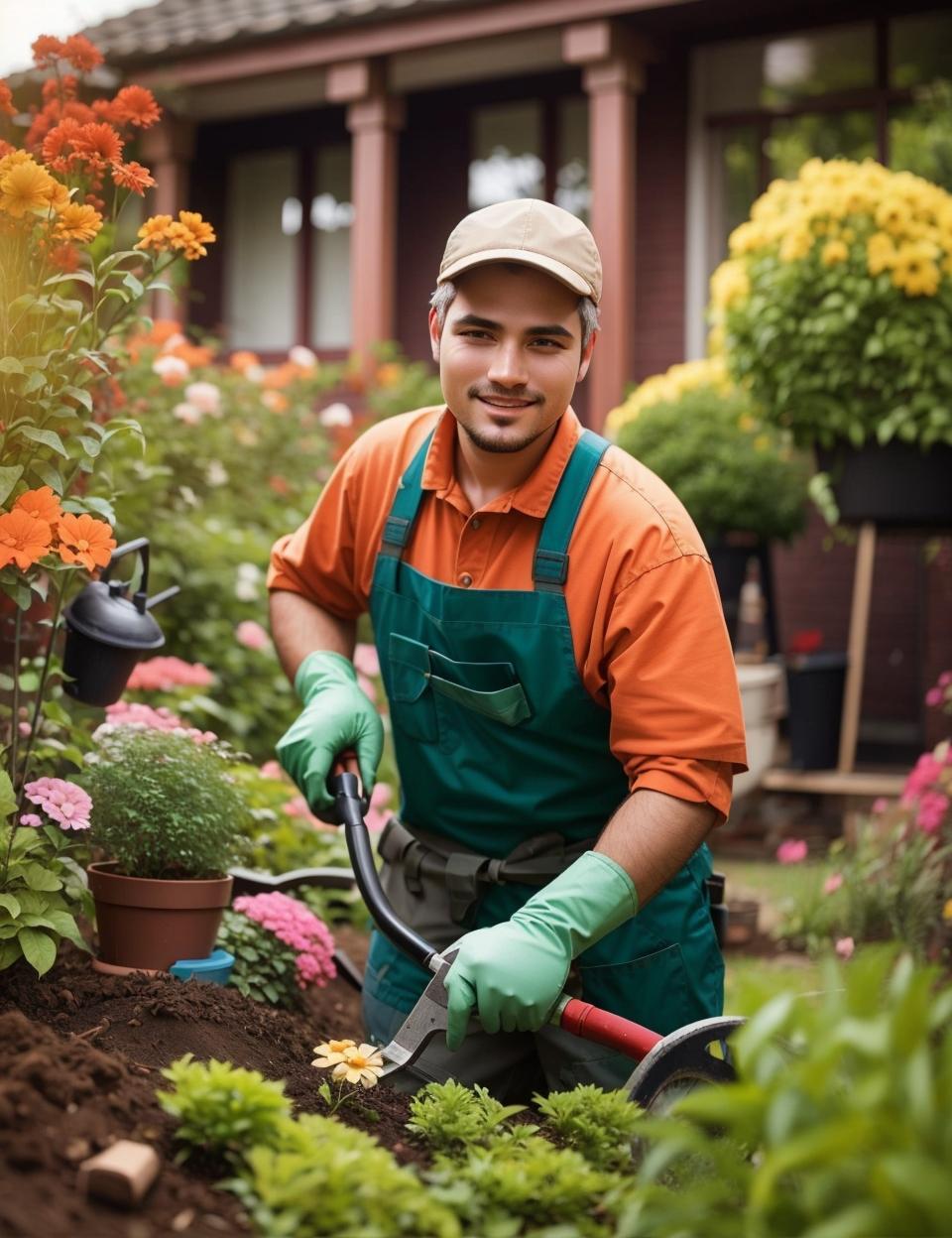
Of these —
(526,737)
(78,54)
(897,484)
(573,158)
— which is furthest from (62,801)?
(573,158)

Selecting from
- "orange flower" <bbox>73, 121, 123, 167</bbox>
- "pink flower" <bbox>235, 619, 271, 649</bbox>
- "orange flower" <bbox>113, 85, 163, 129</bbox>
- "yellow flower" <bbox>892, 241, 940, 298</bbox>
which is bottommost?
→ "pink flower" <bbox>235, 619, 271, 649</bbox>

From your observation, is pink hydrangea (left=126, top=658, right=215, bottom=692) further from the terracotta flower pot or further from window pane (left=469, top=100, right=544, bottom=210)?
window pane (left=469, top=100, right=544, bottom=210)

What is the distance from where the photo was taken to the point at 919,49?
8453 millimetres

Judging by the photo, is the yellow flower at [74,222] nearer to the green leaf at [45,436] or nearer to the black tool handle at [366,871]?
the green leaf at [45,436]

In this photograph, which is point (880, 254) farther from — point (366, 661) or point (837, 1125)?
point (837, 1125)

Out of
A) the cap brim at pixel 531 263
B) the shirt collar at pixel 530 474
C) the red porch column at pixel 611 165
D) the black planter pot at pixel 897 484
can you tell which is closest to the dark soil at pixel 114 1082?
the shirt collar at pixel 530 474

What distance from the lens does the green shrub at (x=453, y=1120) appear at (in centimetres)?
186

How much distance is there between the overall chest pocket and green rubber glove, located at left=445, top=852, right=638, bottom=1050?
1.28ft

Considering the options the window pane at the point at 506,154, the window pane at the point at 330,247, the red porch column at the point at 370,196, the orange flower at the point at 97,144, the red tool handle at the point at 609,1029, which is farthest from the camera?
the window pane at the point at 330,247

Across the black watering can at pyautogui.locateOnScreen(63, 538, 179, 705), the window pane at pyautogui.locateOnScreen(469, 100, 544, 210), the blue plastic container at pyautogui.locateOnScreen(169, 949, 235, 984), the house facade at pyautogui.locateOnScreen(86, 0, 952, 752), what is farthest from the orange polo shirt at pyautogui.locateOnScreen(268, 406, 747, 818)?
the window pane at pyautogui.locateOnScreen(469, 100, 544, 210)

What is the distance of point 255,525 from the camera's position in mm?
5789

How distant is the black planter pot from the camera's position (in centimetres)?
543

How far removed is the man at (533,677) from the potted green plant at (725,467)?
3541 millimetres

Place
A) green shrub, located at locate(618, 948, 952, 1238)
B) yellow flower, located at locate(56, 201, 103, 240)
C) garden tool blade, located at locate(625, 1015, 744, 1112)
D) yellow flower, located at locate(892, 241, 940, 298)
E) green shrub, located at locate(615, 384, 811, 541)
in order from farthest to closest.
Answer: green shrub, located at locate(615, 384, 811, 541) → yellow flower, located at locate(892, 241, 940, 298) → yellow flower, located at locate(56, 201, 103, 240) → garden tool blade, located at locate(625, 1015, 744, 1112) → green shrub, located at locate(618, 948, 952, 1238)
